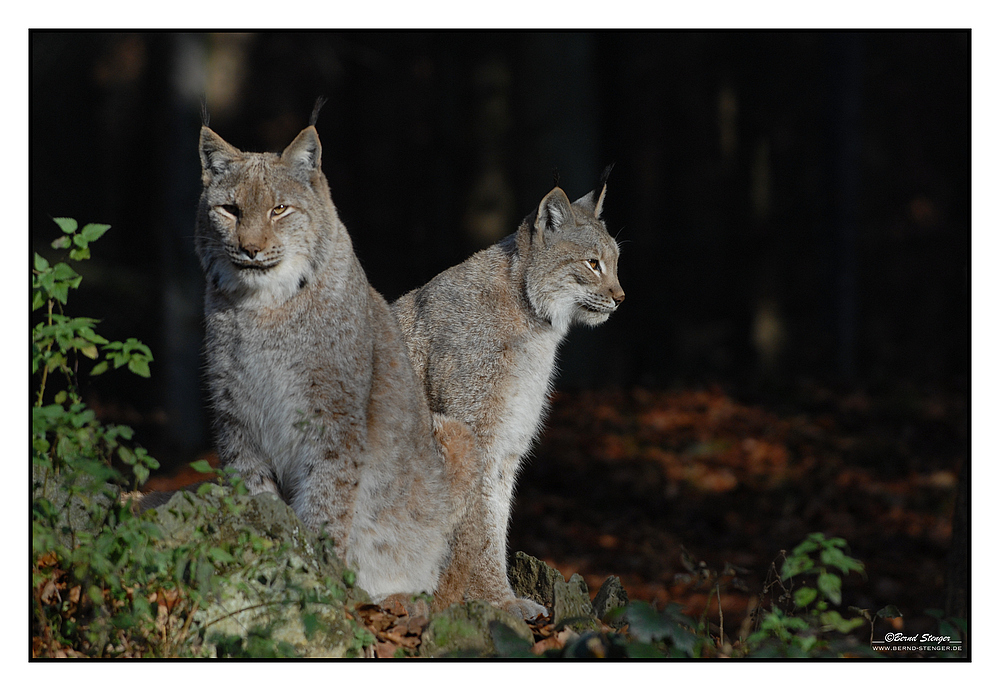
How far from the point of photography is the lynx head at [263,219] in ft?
14.6

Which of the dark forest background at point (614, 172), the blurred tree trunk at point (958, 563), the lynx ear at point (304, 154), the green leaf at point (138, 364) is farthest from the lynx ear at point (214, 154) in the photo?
the dark forest background at point (614, 172)

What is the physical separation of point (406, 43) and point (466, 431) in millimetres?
20056

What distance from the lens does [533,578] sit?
5.80m

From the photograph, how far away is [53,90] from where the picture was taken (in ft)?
58.3

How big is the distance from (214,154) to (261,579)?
2080 mm

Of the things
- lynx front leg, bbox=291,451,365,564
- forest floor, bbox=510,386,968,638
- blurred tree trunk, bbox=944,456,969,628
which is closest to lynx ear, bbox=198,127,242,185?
lynx front leg, bbox=291,451,365,564

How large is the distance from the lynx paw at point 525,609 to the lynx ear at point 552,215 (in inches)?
85.1

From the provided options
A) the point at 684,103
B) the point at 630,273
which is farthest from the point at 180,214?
the point at 684,103

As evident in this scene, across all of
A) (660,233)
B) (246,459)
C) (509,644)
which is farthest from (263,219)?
(660,233)

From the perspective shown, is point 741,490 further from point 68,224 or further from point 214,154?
point 68,224

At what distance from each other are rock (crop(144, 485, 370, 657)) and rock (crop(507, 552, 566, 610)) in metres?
1.71

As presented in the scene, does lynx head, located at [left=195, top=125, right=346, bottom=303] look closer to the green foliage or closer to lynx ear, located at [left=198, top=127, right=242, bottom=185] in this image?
lynx ear, located at [left=198, top=127, right=242, bottom=185]

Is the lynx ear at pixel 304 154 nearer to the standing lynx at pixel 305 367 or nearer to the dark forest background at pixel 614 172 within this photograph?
the standing lynx at pixel 305 367

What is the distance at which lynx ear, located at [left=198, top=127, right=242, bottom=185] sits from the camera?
15.2 feet
